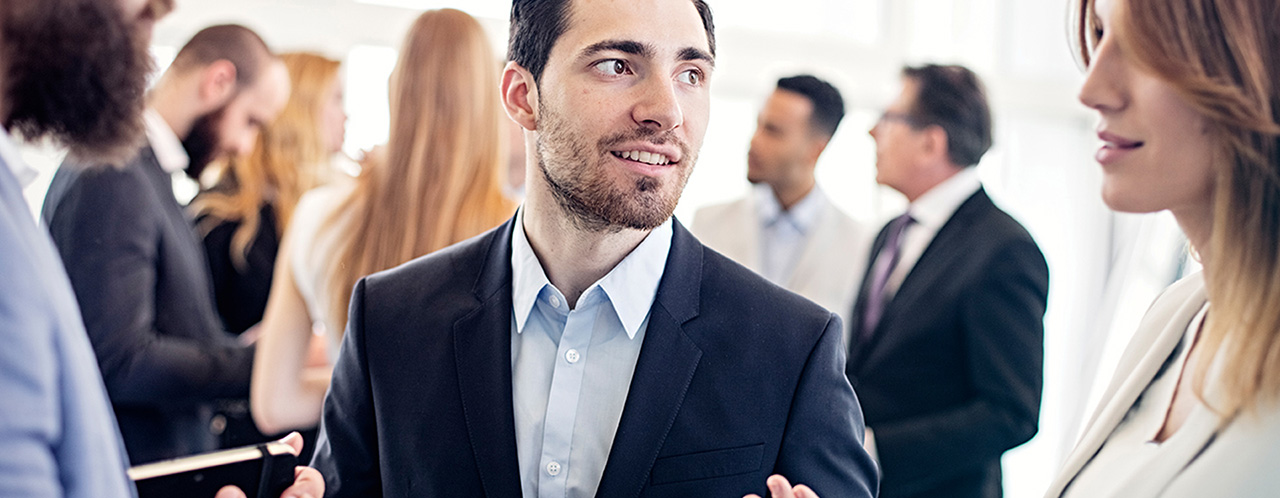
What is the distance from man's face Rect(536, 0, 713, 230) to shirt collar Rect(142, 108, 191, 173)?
151 cm

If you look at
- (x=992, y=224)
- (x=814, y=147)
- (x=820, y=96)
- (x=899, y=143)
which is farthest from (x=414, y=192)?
(x=820, y=96)

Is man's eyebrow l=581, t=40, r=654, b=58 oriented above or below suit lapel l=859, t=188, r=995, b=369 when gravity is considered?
above

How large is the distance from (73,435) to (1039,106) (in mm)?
5073

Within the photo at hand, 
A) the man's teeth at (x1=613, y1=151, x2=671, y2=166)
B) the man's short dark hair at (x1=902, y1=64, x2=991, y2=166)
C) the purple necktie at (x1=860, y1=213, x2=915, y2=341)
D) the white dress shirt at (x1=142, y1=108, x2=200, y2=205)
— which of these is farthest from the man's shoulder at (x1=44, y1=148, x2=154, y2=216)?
the man's short dark hair at (x1=902, y1=64, x2=991, y2=166)

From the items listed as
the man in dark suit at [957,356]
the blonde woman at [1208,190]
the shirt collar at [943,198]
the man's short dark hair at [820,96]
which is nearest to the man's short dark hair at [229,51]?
the man's short dark hair at [820,96]

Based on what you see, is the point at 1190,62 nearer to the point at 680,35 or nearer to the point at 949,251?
the point at 680,35

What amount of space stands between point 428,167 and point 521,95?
0.56 meters

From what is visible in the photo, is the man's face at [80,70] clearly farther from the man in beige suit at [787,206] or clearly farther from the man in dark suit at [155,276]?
the man in beige suit at [787,206]

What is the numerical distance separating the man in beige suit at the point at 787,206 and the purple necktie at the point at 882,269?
190 mm

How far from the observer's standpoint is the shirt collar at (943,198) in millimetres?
3006

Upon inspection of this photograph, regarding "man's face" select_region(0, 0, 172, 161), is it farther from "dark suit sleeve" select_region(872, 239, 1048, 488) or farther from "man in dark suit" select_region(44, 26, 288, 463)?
"dark suit sleeve" select_region(872, 239, 1048, 488)

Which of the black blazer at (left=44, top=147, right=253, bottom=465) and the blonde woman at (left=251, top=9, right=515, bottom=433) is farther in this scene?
the black blazer at (left=44, top=147, right=253, bottom=465)

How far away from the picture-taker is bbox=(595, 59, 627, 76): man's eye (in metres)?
1.38

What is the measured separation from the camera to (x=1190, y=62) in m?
1.03
